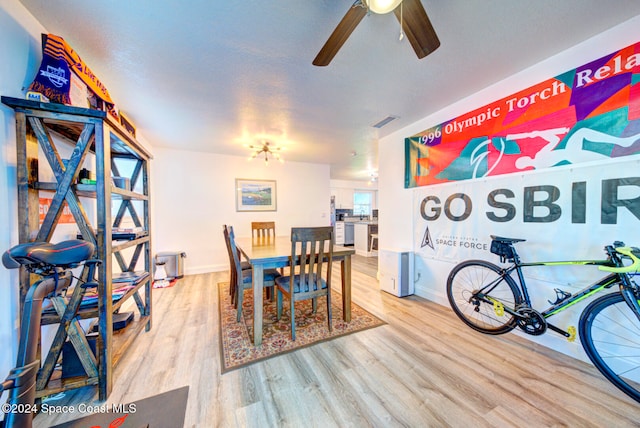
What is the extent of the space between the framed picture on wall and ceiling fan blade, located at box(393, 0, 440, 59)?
12.9 ft

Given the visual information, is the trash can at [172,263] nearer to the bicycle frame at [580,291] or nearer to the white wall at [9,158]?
the white wall at [9,158]

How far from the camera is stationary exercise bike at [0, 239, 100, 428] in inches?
32.8

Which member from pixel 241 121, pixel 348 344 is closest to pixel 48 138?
pixel 241 121

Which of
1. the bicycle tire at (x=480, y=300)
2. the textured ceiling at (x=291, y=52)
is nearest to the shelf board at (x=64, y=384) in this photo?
the textured ceiling at (x=291, y=52)

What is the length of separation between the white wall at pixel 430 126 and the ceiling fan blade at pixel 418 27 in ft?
4.57

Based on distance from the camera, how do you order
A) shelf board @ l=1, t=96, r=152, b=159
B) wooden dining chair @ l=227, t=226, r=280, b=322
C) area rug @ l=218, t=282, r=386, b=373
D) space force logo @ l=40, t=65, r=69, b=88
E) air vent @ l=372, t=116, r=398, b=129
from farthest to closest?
air vent @ l=372, t=116, r=398, b=129 → wooden dining chair @ l=227, t=226, r=280, b=322 → area rug @ l=218, t=282, r=386, b=373 → space force logo @ l=40, t=65, r=69, b=88 → shelf board @ l=1, t=96, r=152, b=159

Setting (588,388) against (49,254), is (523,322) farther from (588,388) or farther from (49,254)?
(49,254)

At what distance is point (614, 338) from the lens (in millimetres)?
1556

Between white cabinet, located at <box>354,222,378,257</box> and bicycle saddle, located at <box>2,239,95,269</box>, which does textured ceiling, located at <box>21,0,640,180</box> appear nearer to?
bicycle saddle, located at <box>2,239,95,269</box>

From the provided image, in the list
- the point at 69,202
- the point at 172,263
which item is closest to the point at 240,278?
the point at 69,202

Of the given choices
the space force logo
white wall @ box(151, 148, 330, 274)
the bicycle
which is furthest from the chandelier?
the bicycle

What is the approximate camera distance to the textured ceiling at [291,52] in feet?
4.42

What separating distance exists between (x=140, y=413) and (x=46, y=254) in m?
1.06

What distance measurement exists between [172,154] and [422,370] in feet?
15.9
